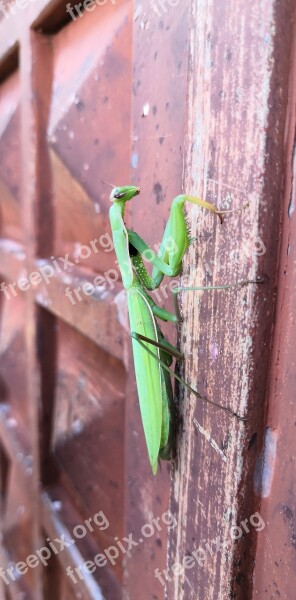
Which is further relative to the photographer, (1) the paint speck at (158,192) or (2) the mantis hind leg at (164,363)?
(1) the paint speck at (158,192)

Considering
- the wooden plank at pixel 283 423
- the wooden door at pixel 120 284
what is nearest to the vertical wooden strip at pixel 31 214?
the wooden door at pixel 120 284

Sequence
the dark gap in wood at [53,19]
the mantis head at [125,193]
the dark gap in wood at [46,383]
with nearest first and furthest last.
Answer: the mantis head at [125,193] → the dark gap in wood at [53,19] → the dark gap in wood at [46,383]

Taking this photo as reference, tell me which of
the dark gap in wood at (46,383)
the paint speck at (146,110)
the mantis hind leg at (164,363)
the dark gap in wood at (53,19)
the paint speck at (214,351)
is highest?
the dark gap in wood at (53,19)

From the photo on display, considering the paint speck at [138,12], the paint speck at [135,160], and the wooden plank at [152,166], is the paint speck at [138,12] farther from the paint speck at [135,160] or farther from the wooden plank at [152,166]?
the paint speck at [135,160]

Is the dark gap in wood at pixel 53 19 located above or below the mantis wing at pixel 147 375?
above

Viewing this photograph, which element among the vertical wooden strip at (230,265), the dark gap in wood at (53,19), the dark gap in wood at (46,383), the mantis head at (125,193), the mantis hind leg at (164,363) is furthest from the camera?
the dark gap in wood at (46,383)

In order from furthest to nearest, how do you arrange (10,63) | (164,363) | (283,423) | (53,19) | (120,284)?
(10,63), (53,19), (120,284), (164,363), (283,423)

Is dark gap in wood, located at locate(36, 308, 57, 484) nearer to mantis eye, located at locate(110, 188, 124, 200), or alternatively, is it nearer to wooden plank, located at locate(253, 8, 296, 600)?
mantis eye, located at locate(110, 188, 124, 200)

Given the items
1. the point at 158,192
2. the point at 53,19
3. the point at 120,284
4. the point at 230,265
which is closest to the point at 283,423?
the point at 230,265

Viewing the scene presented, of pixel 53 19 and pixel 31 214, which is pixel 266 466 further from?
pixel 53 19
